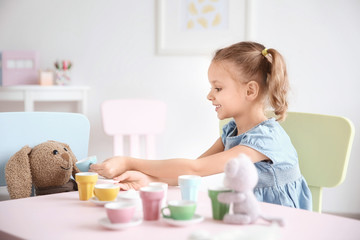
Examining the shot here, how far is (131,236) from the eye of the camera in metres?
0.77

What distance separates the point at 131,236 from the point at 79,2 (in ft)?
8.63

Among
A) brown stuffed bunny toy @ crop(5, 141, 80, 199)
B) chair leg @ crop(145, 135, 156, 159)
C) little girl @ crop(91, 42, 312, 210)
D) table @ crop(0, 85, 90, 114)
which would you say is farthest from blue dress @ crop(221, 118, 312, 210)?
table @ crop(0, 85, 90, 114)

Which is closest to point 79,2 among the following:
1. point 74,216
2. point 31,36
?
point 31,36

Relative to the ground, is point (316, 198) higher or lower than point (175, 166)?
lower

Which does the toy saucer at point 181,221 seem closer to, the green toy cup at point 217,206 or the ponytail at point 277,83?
the green toy cup at point 217,206

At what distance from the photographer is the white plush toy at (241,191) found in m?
0.79

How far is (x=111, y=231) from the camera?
795mm

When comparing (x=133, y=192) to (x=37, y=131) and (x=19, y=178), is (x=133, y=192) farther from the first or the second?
(x=37, y=131)

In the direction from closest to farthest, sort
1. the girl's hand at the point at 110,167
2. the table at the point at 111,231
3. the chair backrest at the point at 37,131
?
the table at the point at 111,231 → the girl's hand at the point at 110,167 → the chair backrest at the point at 37,131

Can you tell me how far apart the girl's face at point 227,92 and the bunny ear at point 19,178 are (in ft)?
2.11

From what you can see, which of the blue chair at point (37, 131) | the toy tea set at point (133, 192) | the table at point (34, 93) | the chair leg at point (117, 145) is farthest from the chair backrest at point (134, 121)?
the toy tea set at point (133, 192)

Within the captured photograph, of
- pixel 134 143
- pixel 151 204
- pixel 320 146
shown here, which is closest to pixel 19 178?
pixel 151 204

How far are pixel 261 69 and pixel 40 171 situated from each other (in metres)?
0.79

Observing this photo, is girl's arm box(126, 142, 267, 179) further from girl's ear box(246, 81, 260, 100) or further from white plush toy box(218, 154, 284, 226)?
white plush toy box(218, 154, 284, 226)
